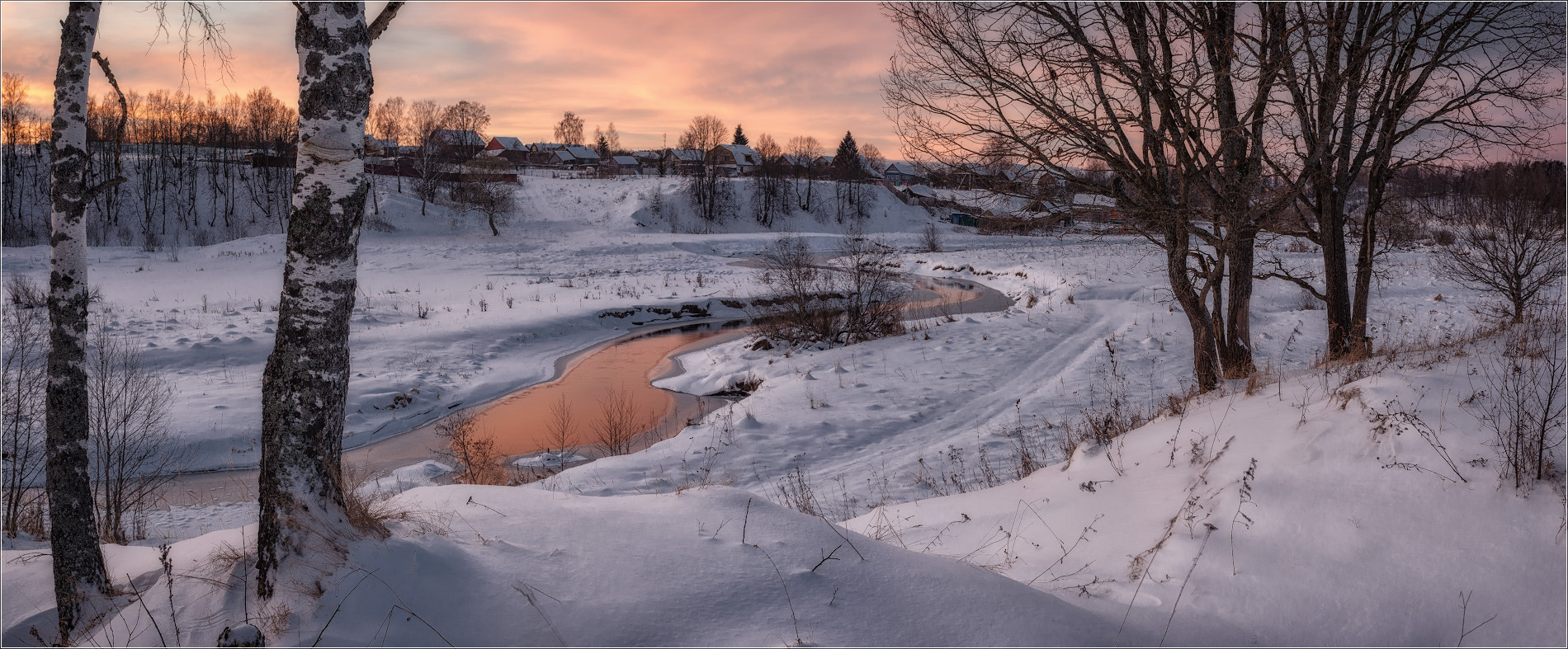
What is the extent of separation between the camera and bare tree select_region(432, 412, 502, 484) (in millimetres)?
9047

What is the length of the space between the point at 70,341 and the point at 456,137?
65.1 meters

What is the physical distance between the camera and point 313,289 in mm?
3660

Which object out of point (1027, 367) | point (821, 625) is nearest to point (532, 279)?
point (1027, 367)

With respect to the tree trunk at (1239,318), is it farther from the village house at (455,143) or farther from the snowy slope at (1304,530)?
the village house at (455,143)

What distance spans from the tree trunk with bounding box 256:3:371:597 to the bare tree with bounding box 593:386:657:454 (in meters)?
6.87

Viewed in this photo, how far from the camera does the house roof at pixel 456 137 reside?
48.5 metres

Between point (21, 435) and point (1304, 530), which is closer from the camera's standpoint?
point (1304, 530)

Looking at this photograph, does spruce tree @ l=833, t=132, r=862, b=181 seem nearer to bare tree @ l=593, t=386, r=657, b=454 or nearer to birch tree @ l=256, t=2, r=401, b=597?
bare tree @ l=593, t=386, r=657, b=454

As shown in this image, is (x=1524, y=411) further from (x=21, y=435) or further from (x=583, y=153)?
(x=583, y=153)

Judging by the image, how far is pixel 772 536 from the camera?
423 cm

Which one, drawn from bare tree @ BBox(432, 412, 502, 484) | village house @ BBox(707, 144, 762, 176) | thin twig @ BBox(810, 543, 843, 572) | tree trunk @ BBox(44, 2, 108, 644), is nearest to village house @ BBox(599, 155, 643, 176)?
village house @ BBox(707, 144, 762, 176)

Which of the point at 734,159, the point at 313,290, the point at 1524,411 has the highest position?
the point at 734,159

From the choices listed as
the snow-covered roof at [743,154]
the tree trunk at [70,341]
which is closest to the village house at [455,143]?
the snow-covered roof at [743,154]

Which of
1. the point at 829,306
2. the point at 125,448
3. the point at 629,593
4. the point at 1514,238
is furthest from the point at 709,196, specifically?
the point at 629,593
